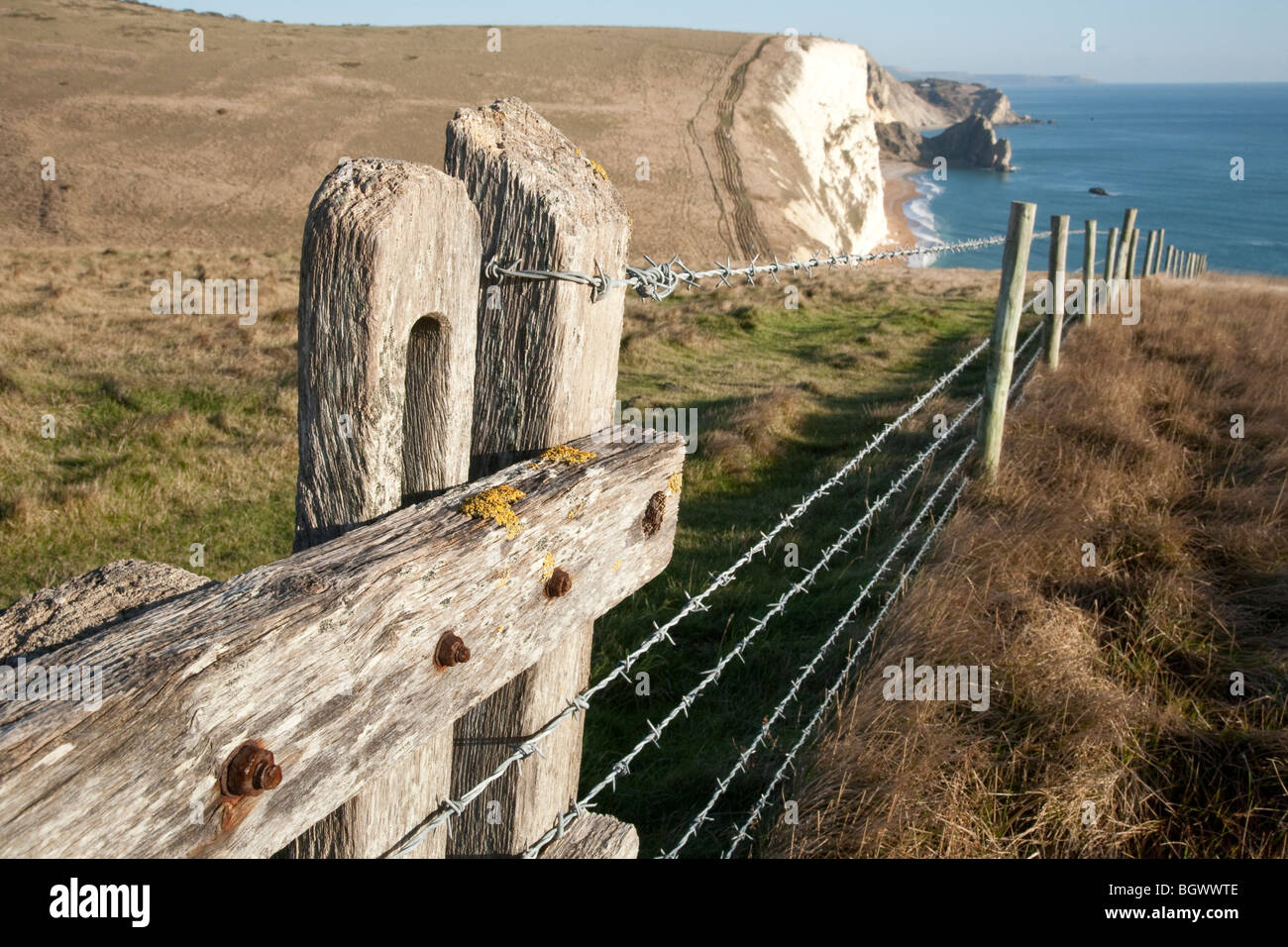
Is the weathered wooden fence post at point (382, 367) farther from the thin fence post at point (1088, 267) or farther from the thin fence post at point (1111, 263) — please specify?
the thin fence post at point (1111, 263)

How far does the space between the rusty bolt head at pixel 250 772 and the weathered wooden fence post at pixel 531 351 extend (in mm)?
538

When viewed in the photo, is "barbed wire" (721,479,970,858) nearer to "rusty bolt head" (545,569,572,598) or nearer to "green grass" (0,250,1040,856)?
"green grass" (0,250,1040,856)

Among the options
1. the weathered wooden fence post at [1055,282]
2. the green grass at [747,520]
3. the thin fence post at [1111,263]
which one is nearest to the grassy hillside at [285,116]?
the green grass at [747,520]

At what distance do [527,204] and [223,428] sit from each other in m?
7.43

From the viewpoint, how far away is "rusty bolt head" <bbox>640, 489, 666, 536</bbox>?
163cm

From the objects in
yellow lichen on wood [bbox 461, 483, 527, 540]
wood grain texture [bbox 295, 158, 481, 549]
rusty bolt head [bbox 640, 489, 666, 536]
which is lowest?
rusty bolt head [bbox 640, 489, 666, 536]

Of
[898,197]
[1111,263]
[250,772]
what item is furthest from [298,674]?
[898,197]

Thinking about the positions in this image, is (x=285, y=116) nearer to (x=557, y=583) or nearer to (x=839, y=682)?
(x=839, y=682)

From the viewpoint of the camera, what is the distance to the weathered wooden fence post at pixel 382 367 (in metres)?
1.16

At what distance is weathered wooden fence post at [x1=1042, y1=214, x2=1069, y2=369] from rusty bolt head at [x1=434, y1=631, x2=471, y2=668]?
556 cm

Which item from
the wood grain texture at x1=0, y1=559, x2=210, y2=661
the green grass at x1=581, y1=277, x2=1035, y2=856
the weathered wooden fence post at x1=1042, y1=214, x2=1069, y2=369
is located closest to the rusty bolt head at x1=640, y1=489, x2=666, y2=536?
the wood grain texture at x1=0, y1=559, x2=210, y2=661

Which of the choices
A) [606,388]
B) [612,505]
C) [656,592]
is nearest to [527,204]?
[606,388]

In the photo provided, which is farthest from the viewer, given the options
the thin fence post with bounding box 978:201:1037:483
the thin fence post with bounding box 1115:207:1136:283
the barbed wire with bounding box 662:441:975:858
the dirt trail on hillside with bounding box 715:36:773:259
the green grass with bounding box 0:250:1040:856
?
the dirt trail on hillside with bounding box 715:36:773:259
